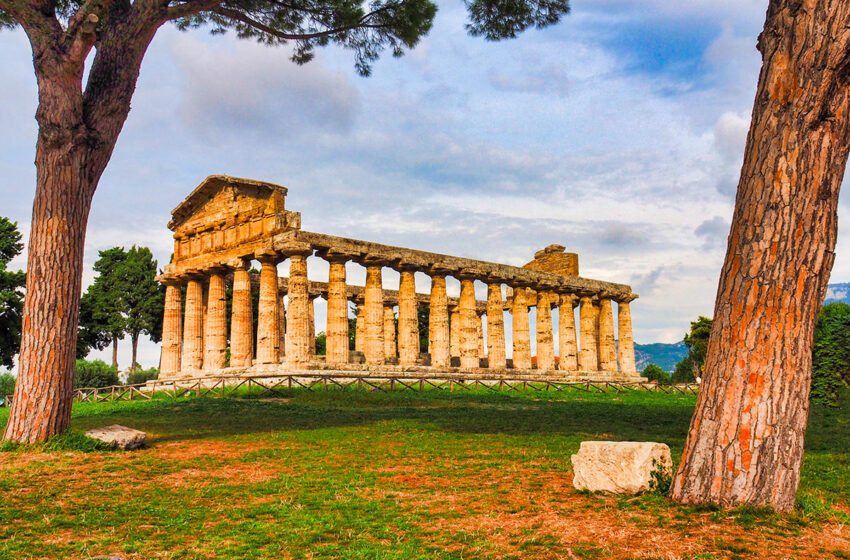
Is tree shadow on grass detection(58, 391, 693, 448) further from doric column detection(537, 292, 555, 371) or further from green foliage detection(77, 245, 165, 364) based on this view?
green foliage detection(77, 245, 165, 364)

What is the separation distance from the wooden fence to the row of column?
6.23ft

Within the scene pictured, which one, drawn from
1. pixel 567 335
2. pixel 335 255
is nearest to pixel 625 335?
pixel 567 335

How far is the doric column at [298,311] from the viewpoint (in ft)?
108

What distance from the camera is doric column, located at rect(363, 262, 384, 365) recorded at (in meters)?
35.5

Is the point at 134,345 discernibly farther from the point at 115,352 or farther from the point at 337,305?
the point at 337,305

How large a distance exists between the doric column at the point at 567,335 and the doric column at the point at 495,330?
5522 mm

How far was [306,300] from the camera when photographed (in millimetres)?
33562

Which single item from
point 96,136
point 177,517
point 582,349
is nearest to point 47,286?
point 96,136

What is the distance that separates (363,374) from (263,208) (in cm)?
981

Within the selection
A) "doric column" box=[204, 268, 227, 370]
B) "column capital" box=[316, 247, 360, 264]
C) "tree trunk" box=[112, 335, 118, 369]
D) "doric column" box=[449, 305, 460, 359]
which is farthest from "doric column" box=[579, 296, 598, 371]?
"tree trunk" box=[112, 335, 118, 369]

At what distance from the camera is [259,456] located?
14.1m

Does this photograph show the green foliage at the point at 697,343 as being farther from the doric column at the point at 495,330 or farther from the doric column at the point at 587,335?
the doric column at the point at 495,330

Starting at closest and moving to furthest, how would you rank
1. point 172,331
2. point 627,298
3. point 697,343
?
point 172,331
point 627,298
point 697,343

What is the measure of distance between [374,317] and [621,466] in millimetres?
26961
